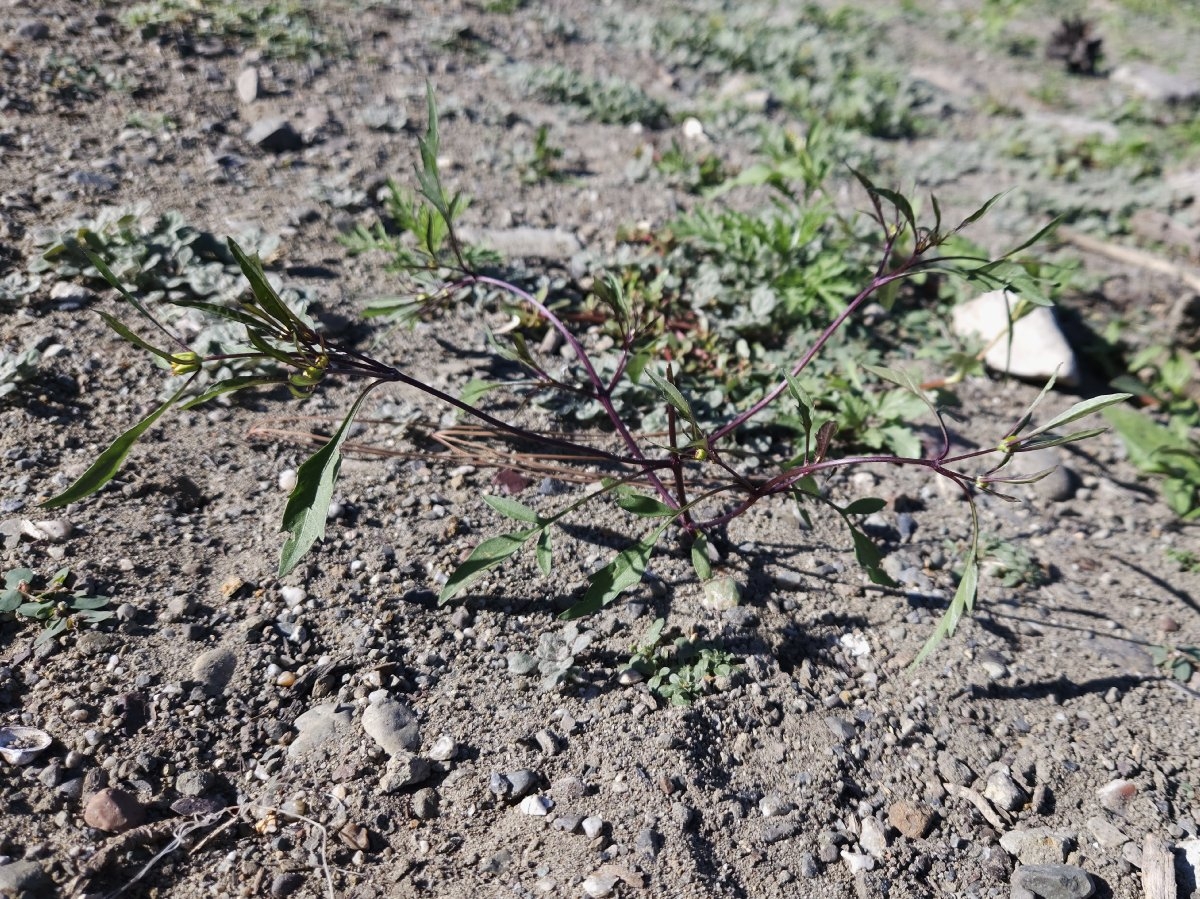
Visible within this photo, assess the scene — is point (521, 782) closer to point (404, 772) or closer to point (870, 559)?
point (404, 772)

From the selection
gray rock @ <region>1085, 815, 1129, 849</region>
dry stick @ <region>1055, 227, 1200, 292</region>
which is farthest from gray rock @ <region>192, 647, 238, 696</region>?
dry stick @ <region>1055, 227, 1200, 292</region>

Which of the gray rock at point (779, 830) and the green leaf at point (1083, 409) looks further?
the gray rock at point (779, 830)

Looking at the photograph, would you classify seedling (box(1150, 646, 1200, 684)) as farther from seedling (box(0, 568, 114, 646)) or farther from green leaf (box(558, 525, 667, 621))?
seedling (box(0, 568, 114, 646))

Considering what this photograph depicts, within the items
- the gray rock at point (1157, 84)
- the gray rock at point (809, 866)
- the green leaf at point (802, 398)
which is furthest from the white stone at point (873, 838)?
the gray rock at point (1157, 84)

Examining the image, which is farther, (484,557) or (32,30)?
(32,30)

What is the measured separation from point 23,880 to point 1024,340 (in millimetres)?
3874

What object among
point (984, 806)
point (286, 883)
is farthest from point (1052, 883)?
point (286, 883)

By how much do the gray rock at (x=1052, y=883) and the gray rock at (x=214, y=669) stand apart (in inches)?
79.6

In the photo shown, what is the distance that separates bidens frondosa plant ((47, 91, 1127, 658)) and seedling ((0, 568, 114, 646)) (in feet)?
1.78

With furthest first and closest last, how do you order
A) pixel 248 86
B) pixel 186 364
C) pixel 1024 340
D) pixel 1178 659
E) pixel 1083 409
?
1. pixel 248 86
2. pixel 1024 340
3. pixel 1178 659
4. pixel 1083 409
5. pixel 186 364

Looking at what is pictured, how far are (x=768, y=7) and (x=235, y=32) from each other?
4531 millimetres

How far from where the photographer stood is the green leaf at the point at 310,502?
74.3 inches

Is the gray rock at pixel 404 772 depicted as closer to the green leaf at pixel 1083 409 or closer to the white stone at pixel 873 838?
the white stone at pixel 873 838

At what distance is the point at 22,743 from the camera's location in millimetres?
2029
